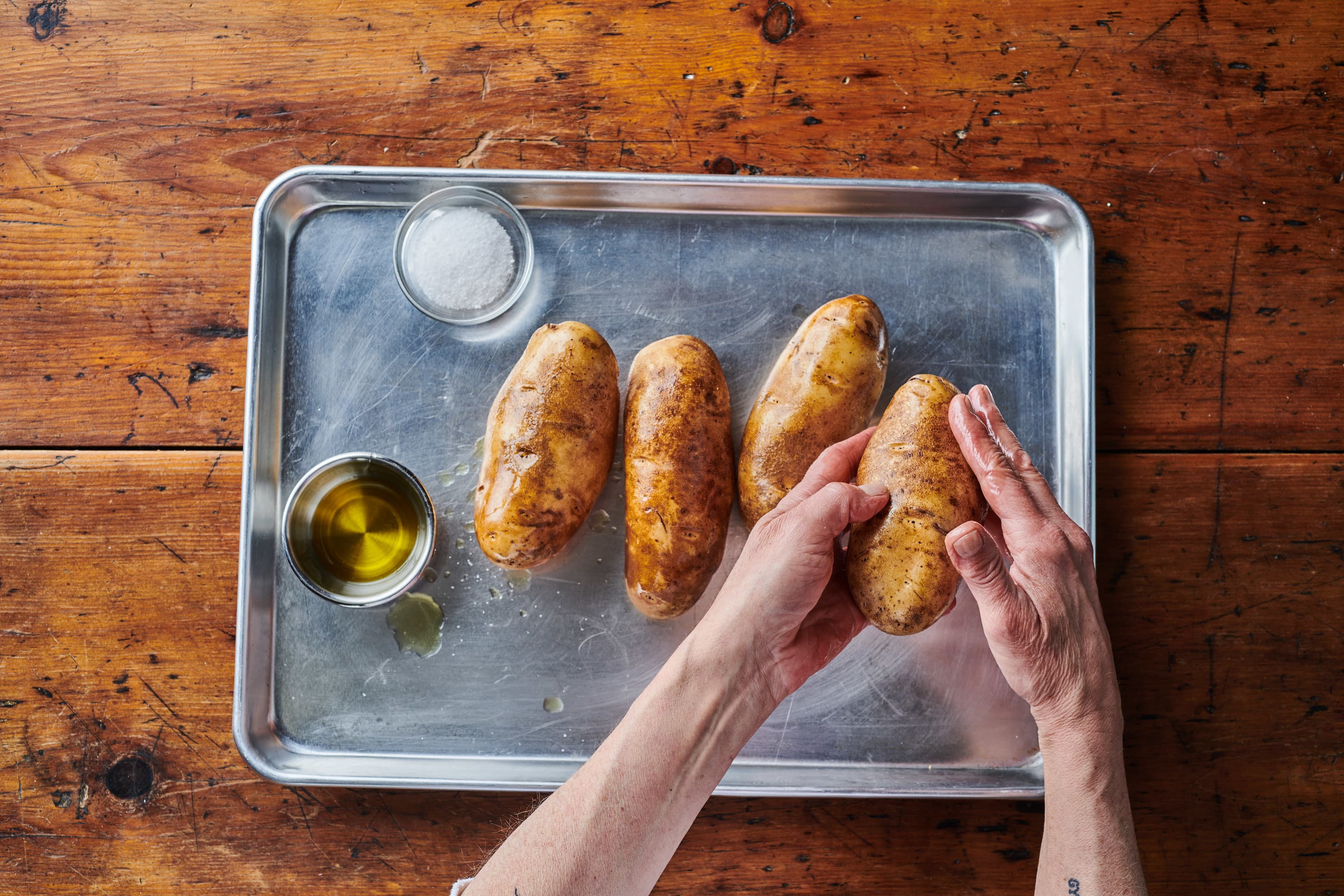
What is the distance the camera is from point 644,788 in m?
1.12

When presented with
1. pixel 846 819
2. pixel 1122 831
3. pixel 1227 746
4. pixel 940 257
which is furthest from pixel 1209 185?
pixel 846 819

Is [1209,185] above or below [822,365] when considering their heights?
above

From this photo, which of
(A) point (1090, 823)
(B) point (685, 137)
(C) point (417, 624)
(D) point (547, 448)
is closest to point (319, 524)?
(C) point (417, 624)

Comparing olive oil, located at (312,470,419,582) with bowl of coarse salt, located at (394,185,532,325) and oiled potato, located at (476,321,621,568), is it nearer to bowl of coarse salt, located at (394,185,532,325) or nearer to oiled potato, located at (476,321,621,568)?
oiled potato, located at (476,321,621,568)

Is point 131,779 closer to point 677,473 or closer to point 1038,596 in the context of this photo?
point 677,473

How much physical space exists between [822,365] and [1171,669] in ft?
2.65

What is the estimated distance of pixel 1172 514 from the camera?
1402mm

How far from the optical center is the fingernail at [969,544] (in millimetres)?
1038

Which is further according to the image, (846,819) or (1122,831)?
(846,819)

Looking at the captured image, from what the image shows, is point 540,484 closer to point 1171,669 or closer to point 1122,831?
point 1122,831

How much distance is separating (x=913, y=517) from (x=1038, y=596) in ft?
0.66

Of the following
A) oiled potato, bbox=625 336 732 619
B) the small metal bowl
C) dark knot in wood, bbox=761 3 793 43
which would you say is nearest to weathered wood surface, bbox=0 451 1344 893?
the small metal bowl

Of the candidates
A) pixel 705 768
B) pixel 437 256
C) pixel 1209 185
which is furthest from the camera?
pixel 1209 185

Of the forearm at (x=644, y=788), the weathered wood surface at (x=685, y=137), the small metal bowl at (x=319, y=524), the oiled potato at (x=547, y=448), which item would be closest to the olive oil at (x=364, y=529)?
the small metal bowl at (x=319, y=524)
